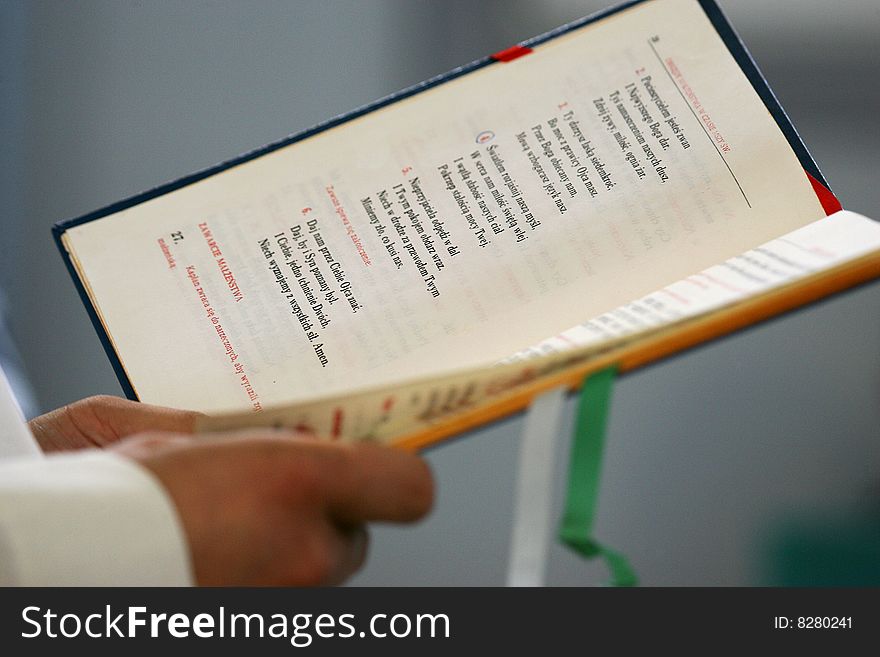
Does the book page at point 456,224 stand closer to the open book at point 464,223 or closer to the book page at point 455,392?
the open book at point 464,223

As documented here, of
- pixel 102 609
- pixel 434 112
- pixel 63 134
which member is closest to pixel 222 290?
pixel 434 112

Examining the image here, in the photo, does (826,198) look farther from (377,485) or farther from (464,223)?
(377,485)

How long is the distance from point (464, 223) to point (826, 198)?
0.24m

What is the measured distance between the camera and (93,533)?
438 millimetres

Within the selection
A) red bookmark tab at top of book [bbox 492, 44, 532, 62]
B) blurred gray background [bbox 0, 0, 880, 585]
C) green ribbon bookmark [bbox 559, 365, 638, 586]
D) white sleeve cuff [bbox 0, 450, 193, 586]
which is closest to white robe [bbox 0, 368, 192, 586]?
white sleeve cuff [bbox 0, 450, 193, 586]

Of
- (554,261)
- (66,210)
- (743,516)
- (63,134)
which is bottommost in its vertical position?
(743,516)

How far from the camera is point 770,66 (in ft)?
5.03

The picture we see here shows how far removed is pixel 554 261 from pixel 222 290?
0.23 meters

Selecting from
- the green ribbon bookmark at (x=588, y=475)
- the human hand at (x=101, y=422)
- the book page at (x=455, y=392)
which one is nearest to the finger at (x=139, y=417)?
the human hand at (x=101, y=422)

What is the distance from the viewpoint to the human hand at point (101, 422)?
680mm

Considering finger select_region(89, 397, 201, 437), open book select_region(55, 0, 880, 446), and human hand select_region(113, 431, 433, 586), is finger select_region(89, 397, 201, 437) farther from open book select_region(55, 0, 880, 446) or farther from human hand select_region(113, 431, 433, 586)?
human hand select_region(113, 431, 433, 586)

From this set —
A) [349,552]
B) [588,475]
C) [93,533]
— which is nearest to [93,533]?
[93,533]

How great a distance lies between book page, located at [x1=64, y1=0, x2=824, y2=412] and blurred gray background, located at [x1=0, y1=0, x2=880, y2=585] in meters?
0.53

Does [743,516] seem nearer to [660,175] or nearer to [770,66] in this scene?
[660,175]
